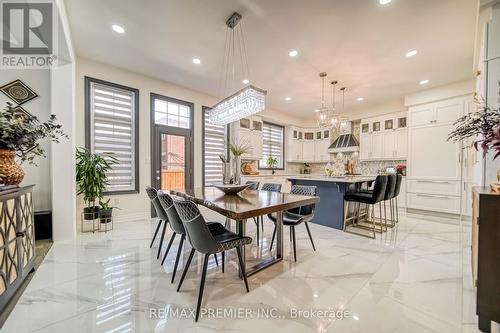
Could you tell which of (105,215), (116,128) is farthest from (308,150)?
(105,215)

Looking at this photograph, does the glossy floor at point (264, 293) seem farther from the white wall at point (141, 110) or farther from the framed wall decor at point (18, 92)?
the framed wall decor at point (18, 92)

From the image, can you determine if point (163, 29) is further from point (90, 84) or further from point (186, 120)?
point (186, 120)

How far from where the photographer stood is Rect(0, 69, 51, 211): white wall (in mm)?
3227

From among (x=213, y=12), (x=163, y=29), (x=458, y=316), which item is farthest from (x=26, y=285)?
(x=458, y=316)

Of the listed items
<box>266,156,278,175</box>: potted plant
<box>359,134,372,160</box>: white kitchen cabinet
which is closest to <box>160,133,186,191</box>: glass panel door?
<box>266,156,278,175</box>: potted plant

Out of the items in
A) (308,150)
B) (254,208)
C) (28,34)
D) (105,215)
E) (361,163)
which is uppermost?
(28,34)

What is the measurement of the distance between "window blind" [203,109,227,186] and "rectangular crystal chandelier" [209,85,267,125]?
205 cm

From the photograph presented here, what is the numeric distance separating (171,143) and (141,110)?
0.90 metres

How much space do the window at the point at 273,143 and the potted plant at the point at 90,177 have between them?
14.7 ft

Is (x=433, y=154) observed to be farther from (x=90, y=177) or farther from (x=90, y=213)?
(x=90, y=213)

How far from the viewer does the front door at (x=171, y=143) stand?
459 cm

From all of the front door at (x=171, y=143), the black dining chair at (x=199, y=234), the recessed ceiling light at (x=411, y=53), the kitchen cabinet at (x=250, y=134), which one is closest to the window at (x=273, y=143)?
the kitchen cabinet at (x=250, y=134)

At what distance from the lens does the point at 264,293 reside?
6.26 feet

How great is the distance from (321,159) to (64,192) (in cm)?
688
